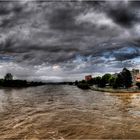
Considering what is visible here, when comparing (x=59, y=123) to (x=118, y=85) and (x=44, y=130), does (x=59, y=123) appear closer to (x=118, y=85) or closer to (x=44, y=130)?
(x=44, y=130)

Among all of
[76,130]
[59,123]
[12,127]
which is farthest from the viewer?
[59,123]

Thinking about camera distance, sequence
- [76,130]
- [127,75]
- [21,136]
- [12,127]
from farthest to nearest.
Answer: [127,75]
[12,127]
[76,130]
[21,136]

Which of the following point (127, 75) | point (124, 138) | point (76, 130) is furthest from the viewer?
point (127, 75)

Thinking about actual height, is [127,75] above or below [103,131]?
above

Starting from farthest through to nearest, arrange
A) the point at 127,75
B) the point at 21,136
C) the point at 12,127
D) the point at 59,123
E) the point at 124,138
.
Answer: the point at 127,75
the point at 59,123
the point at 12,127
the point at 21,136
the point at 124,138

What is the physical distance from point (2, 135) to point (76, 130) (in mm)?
7099

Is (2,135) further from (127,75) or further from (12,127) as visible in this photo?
(127,75)

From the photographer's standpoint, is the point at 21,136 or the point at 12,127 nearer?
the point at 21,136

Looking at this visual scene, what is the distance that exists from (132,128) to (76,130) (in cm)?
566

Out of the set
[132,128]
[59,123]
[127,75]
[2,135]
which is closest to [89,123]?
[59,123]

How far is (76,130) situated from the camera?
24578 mm

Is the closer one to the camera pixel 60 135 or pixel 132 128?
pixel 60 135

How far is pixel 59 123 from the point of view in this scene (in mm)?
28672

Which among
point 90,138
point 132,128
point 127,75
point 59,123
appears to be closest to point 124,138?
point 90,138
